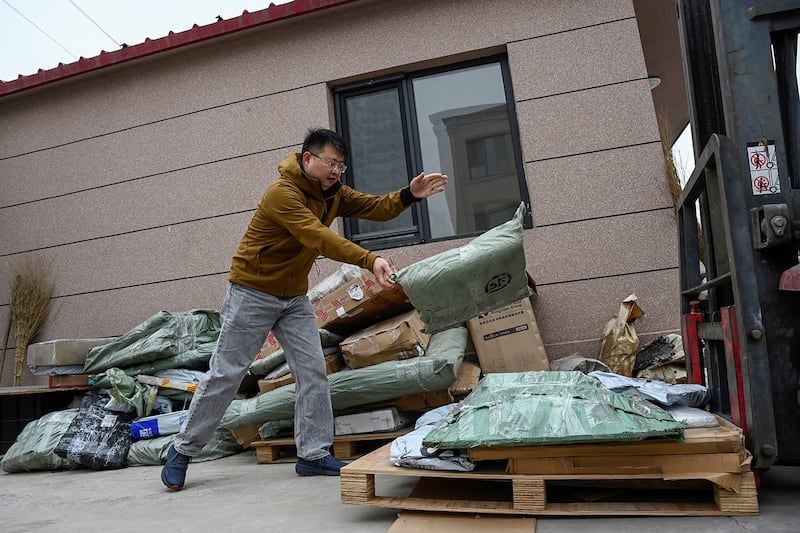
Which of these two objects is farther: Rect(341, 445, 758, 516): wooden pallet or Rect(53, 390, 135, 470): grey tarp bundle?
Rect(53, 390, 135, 470): grey tarp bundle

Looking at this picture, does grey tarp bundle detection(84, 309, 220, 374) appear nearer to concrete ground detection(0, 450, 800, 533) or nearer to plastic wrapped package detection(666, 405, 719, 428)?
concrete ground detection(0, 450, 800, 533)

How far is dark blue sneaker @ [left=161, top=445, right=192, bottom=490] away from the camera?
9.87 ft

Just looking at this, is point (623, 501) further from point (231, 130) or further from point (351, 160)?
point (231, 130)

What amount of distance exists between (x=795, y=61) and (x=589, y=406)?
1.48 m

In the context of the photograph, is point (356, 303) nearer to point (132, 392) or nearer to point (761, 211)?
point (132, 392)

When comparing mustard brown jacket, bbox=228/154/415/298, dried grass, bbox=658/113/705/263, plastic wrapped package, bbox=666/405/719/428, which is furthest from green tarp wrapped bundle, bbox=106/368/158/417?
dried grass, bbox=658/113/705/263

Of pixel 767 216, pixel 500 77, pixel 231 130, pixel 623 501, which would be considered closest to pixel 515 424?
pixel 623 501

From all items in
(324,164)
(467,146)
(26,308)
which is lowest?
(26,308)

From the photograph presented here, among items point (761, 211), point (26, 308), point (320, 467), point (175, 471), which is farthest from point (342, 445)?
point (26, 308)

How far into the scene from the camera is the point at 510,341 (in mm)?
4230

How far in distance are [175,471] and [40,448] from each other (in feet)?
5.99

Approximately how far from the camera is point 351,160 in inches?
215

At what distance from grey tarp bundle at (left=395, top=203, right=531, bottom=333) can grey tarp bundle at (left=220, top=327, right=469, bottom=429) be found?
25.1 inches

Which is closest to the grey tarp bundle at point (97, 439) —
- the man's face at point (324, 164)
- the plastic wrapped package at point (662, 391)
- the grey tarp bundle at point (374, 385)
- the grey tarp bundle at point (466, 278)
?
the grey tarp bundle at point (374, 385)
